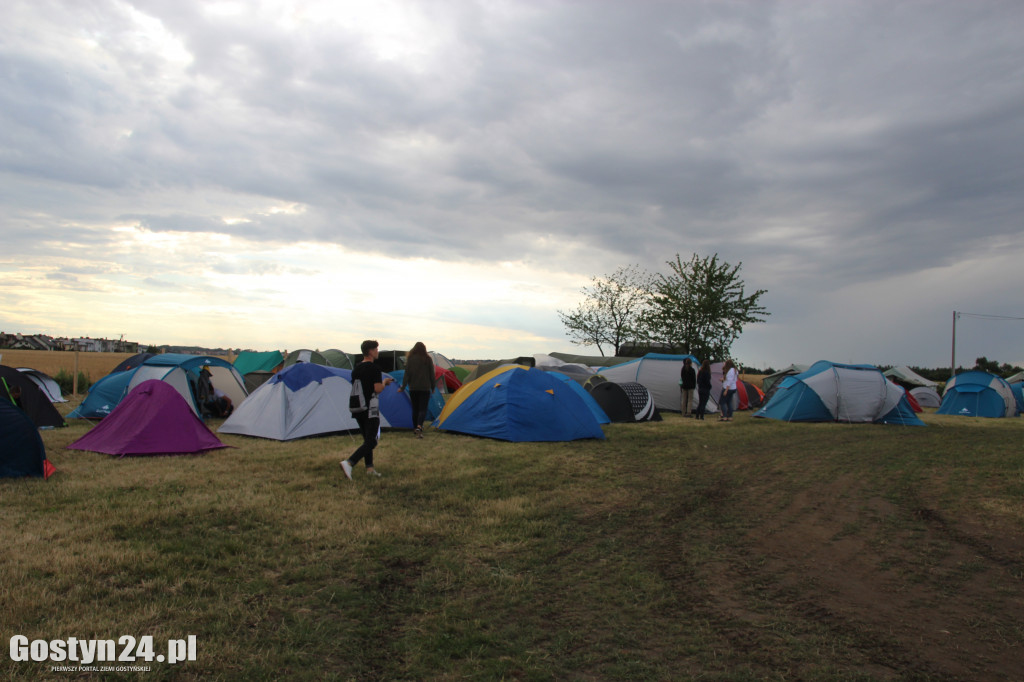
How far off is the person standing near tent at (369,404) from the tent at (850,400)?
1548 cm

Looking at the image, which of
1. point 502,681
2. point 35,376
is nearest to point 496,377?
point 502,681

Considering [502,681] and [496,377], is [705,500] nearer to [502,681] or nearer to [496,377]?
[502,681]

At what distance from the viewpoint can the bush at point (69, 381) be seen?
24.4 meters

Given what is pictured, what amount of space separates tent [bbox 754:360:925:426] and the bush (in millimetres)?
26754

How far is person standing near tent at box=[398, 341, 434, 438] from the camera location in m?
12.4

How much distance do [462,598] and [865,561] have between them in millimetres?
3651

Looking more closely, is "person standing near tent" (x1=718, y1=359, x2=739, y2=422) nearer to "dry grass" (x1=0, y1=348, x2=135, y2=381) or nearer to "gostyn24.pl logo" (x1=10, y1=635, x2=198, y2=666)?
"gostyn24.pl logo" (x1=10, y1=635, x2=198, y2=666)

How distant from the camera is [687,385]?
809 inches

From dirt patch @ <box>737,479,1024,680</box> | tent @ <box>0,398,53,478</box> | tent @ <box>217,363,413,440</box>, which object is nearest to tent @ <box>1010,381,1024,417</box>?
dirt patch @ <box>737,479,1024,680</box>

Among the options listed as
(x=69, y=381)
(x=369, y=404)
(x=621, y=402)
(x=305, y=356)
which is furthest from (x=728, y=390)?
(x=69, y=381)

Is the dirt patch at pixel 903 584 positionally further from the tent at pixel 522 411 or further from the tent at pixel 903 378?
the tent at pixel 903 378

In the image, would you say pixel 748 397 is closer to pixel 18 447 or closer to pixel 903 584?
pixel 903 584

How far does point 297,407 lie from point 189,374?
447 centimetres

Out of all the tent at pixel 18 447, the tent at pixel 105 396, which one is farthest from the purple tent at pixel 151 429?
the tent at pixel 105 396
